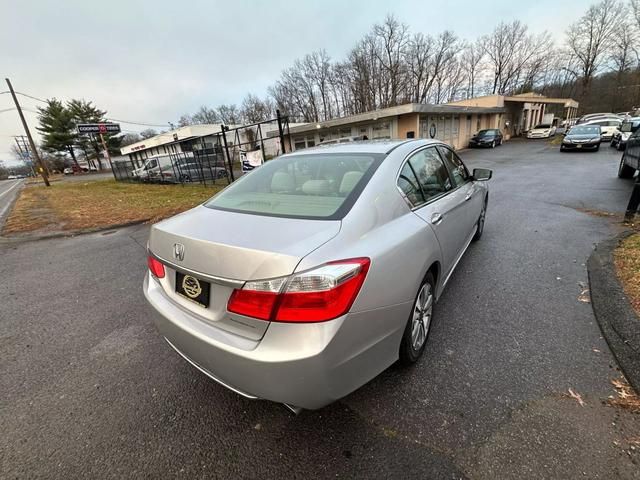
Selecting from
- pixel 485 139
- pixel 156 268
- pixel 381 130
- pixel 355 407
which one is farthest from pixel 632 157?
pixel 485 139

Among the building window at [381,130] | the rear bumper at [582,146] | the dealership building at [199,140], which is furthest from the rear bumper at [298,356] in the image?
the dealership building at [199,140]

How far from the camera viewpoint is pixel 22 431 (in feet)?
5.96

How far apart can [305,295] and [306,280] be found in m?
0.07

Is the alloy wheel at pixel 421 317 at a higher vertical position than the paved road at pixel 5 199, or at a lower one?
higher

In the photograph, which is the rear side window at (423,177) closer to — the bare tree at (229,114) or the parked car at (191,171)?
the parked car at (191,171)

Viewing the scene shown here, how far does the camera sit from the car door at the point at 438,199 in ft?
7.32

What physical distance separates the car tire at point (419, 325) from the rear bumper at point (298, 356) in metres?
0.32

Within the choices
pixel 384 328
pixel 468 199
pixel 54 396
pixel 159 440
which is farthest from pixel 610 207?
pixel 54 396

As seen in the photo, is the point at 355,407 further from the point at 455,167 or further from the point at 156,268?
the point at 455,167

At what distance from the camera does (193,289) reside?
1.62 metres

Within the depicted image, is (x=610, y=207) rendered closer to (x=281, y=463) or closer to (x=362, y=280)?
(x=362, y=280)

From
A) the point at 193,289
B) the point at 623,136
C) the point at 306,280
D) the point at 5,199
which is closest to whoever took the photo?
the point at 306,280

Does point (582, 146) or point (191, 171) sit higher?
point (191, 171)

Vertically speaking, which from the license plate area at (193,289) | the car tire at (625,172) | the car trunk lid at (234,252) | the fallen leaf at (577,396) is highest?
the car trunk lid at (234,252)
